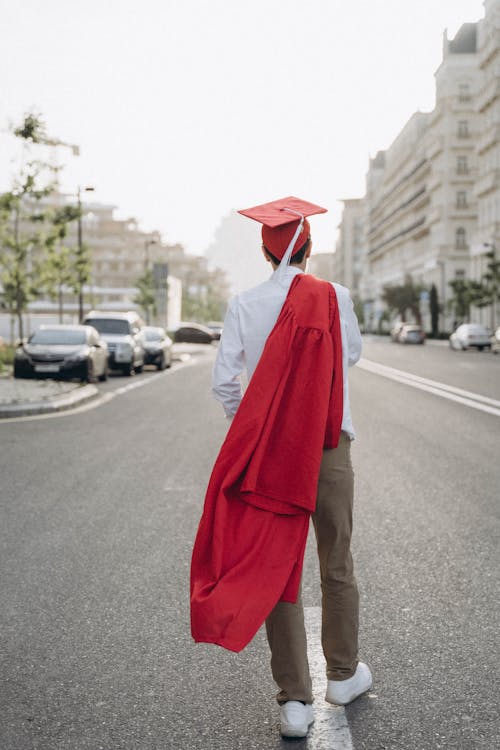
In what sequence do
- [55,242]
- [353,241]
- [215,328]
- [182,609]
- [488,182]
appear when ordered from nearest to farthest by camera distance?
1. [182,609]
2. [55,242]
3. [488,182]
4. [215,328]
5. [353,241]

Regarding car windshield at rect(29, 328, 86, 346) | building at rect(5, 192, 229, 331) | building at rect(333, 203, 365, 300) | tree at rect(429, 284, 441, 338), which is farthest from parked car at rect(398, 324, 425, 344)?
building at rect(333, 203, 365, 300)

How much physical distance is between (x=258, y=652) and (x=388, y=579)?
1.32 m

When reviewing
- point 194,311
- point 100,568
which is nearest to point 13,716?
point 100,568

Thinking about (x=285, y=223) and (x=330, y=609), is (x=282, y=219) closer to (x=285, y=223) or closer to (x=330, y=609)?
(x=285, y=223)

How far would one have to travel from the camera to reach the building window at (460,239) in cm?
9319

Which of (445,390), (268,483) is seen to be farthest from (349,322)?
(445,390)

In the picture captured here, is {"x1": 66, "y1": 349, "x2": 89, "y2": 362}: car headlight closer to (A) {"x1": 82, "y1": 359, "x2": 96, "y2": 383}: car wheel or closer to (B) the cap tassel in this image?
(A) {"x1": 82, "y1": 359, "x2": 96, "y2": 383}: car wheel

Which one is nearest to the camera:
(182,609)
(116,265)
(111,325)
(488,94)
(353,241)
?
(182,609)

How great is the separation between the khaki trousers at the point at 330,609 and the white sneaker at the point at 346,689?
2cm

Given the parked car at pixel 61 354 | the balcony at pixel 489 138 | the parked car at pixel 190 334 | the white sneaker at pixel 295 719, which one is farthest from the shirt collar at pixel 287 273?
the parked car at pixel 190 334

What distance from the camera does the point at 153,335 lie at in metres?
34.2

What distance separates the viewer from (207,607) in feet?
10.9

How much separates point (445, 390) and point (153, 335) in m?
15.4

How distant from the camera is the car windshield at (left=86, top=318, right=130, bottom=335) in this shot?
94.7 feet
